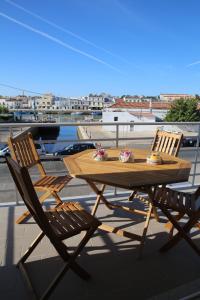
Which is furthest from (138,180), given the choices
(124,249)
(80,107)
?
(80,107)

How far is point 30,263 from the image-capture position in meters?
2.19

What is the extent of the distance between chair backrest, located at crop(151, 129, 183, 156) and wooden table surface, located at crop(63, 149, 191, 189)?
0.34 meters

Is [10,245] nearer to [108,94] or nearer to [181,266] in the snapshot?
[181,266]

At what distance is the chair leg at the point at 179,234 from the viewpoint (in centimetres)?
226

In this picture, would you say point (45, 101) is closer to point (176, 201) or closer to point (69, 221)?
point (176, 201)

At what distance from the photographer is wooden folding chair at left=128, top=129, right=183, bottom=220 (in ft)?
10.4

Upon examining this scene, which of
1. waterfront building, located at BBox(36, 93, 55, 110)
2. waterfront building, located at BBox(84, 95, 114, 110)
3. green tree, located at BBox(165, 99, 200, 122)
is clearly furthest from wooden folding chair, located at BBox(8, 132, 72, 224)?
waterfront building, located at BBox(36, 93, 55, 110)

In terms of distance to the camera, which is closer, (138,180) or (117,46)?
(138,180)

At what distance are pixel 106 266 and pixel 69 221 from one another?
0.50 m

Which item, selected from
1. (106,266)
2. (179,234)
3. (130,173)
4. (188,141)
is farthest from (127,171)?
(188,141)

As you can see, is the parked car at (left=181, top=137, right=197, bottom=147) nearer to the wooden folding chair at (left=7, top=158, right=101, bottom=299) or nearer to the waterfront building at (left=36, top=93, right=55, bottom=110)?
the wooden folding chair at (left=7, top=158, right=101, bottom=299)

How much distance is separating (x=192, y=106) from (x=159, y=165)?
43063 mm

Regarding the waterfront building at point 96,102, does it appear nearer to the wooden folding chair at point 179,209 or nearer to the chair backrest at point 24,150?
the chair backrest at point 24,150

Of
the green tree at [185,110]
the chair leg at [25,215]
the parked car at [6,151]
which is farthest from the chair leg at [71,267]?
the green tree at [185,110]
